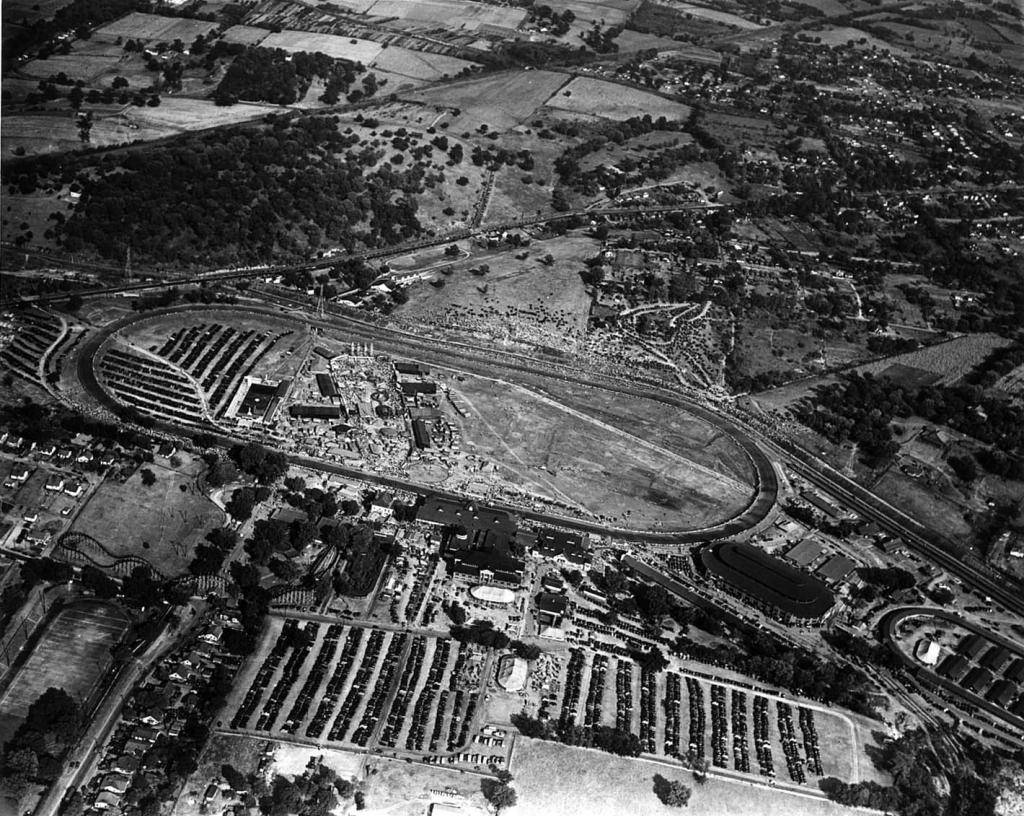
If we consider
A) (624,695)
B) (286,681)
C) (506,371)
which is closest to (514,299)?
(506,371)

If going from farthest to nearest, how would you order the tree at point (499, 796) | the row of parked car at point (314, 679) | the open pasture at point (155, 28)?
the open pasture at point (155, 28) → the row of parked car at point (314, 679) → the tree at point (499, 796)

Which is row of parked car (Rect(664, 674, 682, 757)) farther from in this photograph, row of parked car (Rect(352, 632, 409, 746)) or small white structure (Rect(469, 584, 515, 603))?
row of parked car (Rect(352, 632, 409, 746))

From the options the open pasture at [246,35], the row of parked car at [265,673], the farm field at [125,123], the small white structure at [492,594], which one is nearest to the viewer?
the row of parked car at [265,673]

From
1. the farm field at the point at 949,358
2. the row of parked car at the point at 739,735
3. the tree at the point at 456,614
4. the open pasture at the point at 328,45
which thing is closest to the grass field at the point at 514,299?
the farm field at the point at 949,358

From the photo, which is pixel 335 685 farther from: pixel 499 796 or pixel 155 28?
pixel 155 28

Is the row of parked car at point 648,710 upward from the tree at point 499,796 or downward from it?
downward

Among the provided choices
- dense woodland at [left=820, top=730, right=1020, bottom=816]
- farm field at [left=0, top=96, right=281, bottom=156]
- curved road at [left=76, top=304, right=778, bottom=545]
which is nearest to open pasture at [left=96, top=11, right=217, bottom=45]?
farm field at [left=0, top=96, right=281, bottom=156]

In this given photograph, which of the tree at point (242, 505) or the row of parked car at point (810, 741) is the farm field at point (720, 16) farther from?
the row of parked car at point (810, 741)
